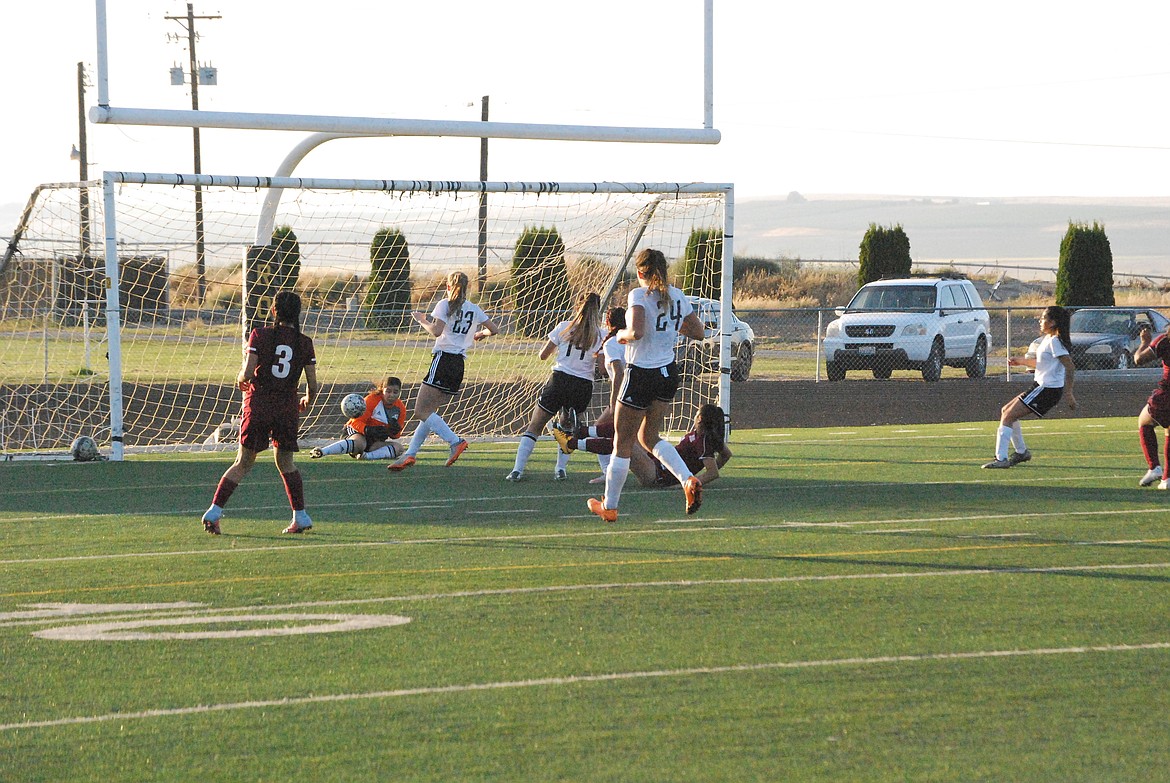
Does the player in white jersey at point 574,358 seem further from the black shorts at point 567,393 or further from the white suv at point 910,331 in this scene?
the white suv at point 910,331

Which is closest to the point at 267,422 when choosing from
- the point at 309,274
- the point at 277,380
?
the point at 277,380

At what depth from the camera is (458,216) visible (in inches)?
686

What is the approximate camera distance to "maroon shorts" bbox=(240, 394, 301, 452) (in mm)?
9234

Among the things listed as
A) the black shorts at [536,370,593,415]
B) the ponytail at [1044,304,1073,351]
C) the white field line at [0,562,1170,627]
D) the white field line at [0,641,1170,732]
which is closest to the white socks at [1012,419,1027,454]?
the ponytail at [1044,304,1073,351]

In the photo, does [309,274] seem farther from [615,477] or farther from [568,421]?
[615,477]

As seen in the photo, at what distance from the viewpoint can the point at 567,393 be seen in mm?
12203

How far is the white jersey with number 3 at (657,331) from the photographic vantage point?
30.4 feet

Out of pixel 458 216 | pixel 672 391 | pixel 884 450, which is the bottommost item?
pixel 884 450

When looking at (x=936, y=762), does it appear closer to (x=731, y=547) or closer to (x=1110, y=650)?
(x=1110, y=650)

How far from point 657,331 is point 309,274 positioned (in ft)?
41.2

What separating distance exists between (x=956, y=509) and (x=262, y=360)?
Answer: 5.57 m

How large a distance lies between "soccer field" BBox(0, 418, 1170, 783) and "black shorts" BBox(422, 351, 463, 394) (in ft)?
5.05

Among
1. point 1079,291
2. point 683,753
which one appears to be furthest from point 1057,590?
point 1079,291

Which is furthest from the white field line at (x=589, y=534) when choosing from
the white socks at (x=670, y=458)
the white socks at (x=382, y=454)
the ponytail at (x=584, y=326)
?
the white socks at (x=382, y=454)
